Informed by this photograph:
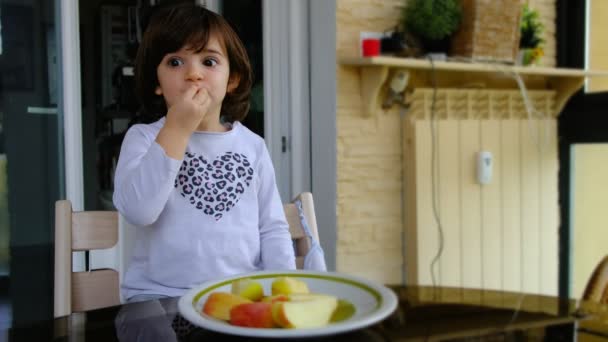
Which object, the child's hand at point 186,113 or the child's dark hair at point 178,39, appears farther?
the child's dark hair at point 178,39

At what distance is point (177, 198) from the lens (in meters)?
1.01

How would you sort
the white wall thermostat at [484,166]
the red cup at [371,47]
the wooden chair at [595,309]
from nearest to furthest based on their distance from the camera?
the wooden chair at [595,309], the red cup at [371,47], the white wall thermostat at [484,166]

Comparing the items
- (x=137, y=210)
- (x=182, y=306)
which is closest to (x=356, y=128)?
(x=137, y=210)

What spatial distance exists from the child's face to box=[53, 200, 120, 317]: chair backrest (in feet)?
0.81

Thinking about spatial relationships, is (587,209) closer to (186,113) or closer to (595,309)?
(595,309)

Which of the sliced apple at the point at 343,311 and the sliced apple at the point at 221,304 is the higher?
the sliced apple at the point at 221,304

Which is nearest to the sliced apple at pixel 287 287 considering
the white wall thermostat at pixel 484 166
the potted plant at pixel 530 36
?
the white wall thermostat at pixel 484 166

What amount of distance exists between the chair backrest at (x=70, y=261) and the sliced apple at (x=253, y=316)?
1.67 ft

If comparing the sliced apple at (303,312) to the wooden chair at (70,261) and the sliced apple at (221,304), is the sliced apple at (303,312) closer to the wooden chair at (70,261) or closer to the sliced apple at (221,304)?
the sliced apple at (221,304)

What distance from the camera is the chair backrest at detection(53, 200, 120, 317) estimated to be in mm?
896

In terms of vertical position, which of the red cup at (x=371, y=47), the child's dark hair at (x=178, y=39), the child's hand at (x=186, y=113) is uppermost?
the red cup at (x=371, y=47)

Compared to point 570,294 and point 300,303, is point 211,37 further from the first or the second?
point 570,294

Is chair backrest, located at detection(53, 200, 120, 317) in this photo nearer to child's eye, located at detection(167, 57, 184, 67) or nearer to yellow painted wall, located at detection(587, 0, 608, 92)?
child's eye, located at detection(167, 57, 184, 67)

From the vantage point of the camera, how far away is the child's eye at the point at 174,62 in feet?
3.21
